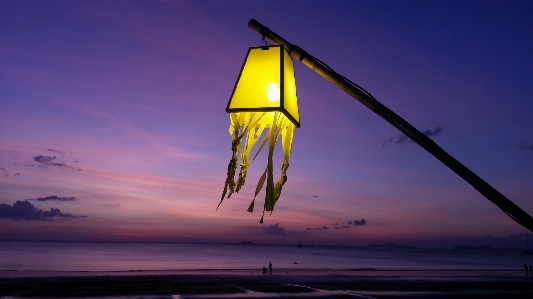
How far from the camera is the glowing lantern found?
1821 mm

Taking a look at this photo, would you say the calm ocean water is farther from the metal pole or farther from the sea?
the metal pole

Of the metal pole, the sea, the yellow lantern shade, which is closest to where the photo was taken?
the metal pole

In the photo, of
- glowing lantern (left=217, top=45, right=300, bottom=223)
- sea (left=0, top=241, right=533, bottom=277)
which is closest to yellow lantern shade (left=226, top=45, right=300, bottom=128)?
glowing lantern (left=217, top=45, right=300, bottom=223)

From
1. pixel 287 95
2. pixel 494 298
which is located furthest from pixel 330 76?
pixel 494 298

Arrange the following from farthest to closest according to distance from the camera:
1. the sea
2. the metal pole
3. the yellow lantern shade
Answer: the sea < the yellow lantern shade < the metal pole

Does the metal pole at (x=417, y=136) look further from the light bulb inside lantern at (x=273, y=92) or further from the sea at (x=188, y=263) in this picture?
the sea at (x=188, y=263)

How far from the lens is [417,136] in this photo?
1623 mm

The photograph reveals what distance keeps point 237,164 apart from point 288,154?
24cm

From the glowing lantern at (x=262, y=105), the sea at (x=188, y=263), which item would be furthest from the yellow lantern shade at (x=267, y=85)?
the sea at (x=188, y=263)

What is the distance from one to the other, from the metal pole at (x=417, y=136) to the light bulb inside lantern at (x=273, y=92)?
16 cm

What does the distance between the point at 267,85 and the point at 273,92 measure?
2.1 inches

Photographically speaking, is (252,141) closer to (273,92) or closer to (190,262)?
(273,92)

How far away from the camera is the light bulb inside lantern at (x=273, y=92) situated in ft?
5.97

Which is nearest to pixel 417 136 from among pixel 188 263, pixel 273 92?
pixel 273 92
